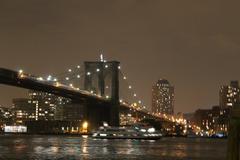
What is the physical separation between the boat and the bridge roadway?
211 cm

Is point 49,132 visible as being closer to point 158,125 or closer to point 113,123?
point 158,125

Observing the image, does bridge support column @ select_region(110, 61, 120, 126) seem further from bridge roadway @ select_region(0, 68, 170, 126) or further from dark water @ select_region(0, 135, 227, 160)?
dark water @ select_region(0, 135, 227, 160)

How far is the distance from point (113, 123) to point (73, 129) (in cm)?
5646

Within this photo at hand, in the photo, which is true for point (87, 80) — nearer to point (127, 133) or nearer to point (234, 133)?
point (127, 133)

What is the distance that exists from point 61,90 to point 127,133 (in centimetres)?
2581

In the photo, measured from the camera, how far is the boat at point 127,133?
102 meters

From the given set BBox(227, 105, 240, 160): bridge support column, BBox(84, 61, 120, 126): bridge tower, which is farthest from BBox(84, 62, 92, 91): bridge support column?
BBox(227, 105, 240, 160): bridge support column

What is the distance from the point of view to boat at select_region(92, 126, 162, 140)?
334ft

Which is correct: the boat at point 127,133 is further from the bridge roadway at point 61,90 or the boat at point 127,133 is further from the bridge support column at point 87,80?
the bridge support column at point 87,80

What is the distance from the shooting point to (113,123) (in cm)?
A: 9781

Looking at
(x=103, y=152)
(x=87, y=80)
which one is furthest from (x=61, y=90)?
(x=103, y=152)

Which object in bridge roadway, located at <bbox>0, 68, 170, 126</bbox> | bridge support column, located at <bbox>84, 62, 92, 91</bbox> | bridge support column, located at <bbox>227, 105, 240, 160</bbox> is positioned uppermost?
bridge support column, located at <bbox>84, 62, 92, 91</bbox>

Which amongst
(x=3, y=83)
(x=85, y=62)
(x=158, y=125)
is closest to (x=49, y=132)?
(x=158, y=125)

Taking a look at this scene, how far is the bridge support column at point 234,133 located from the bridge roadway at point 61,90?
195 feet
